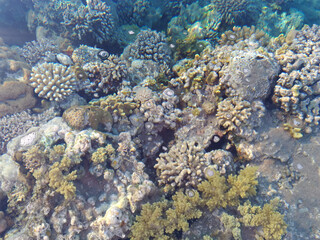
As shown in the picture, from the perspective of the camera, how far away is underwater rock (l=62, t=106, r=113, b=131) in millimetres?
4215

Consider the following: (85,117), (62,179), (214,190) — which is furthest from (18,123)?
(214,190)

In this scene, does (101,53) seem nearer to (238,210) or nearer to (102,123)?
(102,123)

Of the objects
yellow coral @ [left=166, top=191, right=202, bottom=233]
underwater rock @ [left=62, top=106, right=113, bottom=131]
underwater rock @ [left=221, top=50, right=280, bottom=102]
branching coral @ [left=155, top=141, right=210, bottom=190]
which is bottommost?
yellow coral @ [left=166, top=191, right=202, bottom=233]

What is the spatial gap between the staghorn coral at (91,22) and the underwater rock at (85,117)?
168 inches

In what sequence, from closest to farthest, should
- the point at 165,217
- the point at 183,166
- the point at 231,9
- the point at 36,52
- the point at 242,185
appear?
the point at 165,217 < the point at 242,185 < the point at 183,166 < the point at 36,52 < the point at 231,9

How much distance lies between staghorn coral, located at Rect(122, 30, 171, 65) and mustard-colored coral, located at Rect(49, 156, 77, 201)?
3999 millimetres

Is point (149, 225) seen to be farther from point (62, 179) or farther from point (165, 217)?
point (62, 179)

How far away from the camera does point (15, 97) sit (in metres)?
5.62

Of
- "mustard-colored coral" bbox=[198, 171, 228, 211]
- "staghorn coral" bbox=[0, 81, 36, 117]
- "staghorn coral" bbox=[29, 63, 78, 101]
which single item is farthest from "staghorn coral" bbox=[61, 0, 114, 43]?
"mustard-colored coral" bbox=[198, 171, 228, 211]

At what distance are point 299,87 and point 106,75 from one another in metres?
4.48

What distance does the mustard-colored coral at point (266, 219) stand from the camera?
347 cm

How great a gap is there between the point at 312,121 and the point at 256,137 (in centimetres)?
131

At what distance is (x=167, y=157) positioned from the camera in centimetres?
426

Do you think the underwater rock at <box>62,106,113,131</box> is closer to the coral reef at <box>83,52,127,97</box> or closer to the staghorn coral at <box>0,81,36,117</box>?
the coral reef at <box>83,52,127,97</box>
